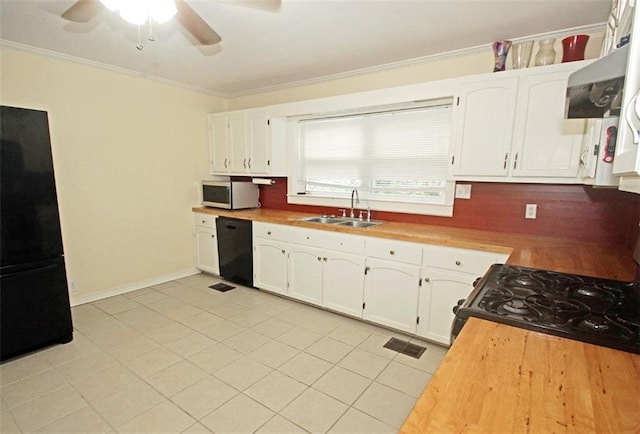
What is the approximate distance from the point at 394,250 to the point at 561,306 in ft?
4.80

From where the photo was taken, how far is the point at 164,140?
153 inches

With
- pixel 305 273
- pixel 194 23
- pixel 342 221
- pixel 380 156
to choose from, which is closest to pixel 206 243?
pixel 305 273

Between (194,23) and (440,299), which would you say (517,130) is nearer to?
(440,299)

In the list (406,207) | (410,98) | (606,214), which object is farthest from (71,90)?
(606,214)

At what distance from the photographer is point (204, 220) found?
416 cm

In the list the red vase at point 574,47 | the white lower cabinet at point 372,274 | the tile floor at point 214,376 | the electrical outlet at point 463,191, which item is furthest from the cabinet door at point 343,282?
the red vase at point 574,47

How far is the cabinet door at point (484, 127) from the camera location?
91.0 inches

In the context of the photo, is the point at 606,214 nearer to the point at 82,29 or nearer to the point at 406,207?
the point at 406,207

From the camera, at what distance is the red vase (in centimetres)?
210

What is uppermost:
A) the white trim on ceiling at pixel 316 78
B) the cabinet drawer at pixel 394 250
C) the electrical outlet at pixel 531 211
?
the white trim on ceiling at pixel 316 78

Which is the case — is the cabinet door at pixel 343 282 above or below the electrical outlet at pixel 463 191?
below

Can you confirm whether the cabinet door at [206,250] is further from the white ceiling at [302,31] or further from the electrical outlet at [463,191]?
the electrical outlet at [463,191]

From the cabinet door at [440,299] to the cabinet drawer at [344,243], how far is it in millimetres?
619

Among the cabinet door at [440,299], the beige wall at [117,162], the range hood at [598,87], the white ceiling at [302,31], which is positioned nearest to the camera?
the range hood at [598,87]
